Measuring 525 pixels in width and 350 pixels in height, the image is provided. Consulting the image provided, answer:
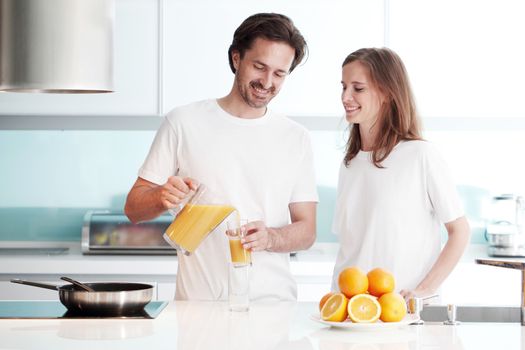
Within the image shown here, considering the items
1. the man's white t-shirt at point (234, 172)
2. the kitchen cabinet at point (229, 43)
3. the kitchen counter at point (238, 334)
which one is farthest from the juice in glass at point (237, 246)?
the kitchen cabinet at point (229, 43)

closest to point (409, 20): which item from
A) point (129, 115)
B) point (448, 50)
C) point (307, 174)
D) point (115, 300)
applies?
point (448, 50)

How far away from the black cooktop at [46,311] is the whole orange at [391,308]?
0.57 m

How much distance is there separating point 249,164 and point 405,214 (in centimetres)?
51

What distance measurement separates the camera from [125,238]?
14.0ft

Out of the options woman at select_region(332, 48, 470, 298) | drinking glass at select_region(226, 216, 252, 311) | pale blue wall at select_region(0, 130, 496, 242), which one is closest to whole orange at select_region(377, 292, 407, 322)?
drinking glass at select_region(226, 216, 252, 311)

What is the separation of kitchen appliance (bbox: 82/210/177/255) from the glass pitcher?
5.85 feet

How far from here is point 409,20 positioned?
14.4ft

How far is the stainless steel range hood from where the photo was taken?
2568 mm

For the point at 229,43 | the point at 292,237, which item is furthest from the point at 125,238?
the point at 292,237

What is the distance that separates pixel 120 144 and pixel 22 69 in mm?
2195

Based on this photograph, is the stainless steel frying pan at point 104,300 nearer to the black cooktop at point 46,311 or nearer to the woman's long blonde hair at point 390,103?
the black cooktop at point 46,311

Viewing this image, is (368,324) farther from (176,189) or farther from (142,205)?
(142,205)

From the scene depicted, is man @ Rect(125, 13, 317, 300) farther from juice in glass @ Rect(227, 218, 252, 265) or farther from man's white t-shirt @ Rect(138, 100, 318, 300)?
juice in glass @ Rect(227, 218, 252, 265)

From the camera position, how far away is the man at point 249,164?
2775 millimetres
